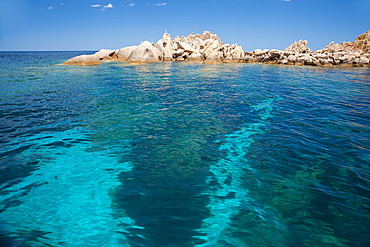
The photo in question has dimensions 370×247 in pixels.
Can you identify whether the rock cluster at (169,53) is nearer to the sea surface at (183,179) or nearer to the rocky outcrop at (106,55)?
the rocky outcrop at (106,55)

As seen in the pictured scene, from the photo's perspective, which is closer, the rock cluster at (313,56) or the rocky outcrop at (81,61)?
the rocky outcrop at (81,61)

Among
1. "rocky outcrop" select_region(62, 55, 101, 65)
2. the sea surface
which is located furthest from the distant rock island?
the sea surface

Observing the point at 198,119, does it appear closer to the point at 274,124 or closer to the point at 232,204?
the point at 274,124

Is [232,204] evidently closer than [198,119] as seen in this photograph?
Yes

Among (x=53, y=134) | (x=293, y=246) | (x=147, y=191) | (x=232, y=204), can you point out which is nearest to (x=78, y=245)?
(x=147, y=191)

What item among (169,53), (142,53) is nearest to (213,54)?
(169,53)

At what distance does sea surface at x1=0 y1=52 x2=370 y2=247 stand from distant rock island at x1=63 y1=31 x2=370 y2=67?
37046mm

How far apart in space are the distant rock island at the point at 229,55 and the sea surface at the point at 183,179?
37.0 metres

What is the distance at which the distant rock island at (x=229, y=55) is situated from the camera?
44.3 m

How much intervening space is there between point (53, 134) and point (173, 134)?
4746 mm

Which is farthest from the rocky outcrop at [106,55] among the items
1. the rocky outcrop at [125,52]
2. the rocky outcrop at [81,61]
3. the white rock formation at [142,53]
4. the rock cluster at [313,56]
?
the rock cluster at [313,56]

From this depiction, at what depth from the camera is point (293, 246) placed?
335 cm

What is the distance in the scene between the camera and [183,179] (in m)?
5.13

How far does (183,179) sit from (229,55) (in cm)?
5157
